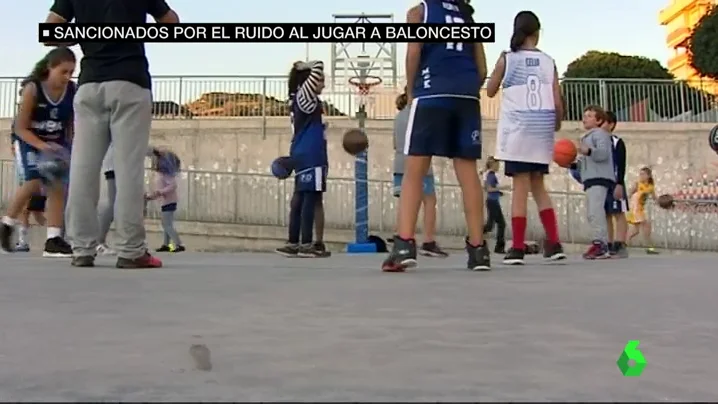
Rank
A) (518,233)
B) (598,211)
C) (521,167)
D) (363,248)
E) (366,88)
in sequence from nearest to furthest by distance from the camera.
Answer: (518,233), (521,167), (598,211), (363,248), (366,88)

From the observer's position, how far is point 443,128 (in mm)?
5484

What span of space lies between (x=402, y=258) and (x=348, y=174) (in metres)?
17.3

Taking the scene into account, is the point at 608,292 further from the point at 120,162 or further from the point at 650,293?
the point at 120,162

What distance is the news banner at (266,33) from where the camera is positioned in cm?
549

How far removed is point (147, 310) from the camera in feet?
11.3

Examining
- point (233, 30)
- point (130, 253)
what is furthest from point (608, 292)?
point (233, 30)

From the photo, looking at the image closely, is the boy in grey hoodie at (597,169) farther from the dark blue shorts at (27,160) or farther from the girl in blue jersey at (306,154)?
the dark blue shorts at (27,160)

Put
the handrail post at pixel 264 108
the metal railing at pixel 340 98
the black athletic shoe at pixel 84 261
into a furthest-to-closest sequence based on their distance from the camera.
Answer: the metal railing at pixel 340 98, the handrail post at pixel 264 108, the black athletic shoe at pixel 84 261

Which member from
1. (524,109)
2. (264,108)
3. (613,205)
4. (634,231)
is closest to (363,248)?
(613,205)

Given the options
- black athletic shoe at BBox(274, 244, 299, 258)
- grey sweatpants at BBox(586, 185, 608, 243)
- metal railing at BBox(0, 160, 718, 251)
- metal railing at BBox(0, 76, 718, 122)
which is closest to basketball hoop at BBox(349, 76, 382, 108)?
metal railing at BBox(0, 76, 718, 122)

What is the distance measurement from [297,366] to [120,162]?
3.36 meters

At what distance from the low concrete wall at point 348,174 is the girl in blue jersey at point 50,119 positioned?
1219cm

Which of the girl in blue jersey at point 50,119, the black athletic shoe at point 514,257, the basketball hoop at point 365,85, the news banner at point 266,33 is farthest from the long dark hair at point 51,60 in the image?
the basketball hoop at point 365,85

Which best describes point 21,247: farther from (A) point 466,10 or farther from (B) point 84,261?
(A) point 466,10
